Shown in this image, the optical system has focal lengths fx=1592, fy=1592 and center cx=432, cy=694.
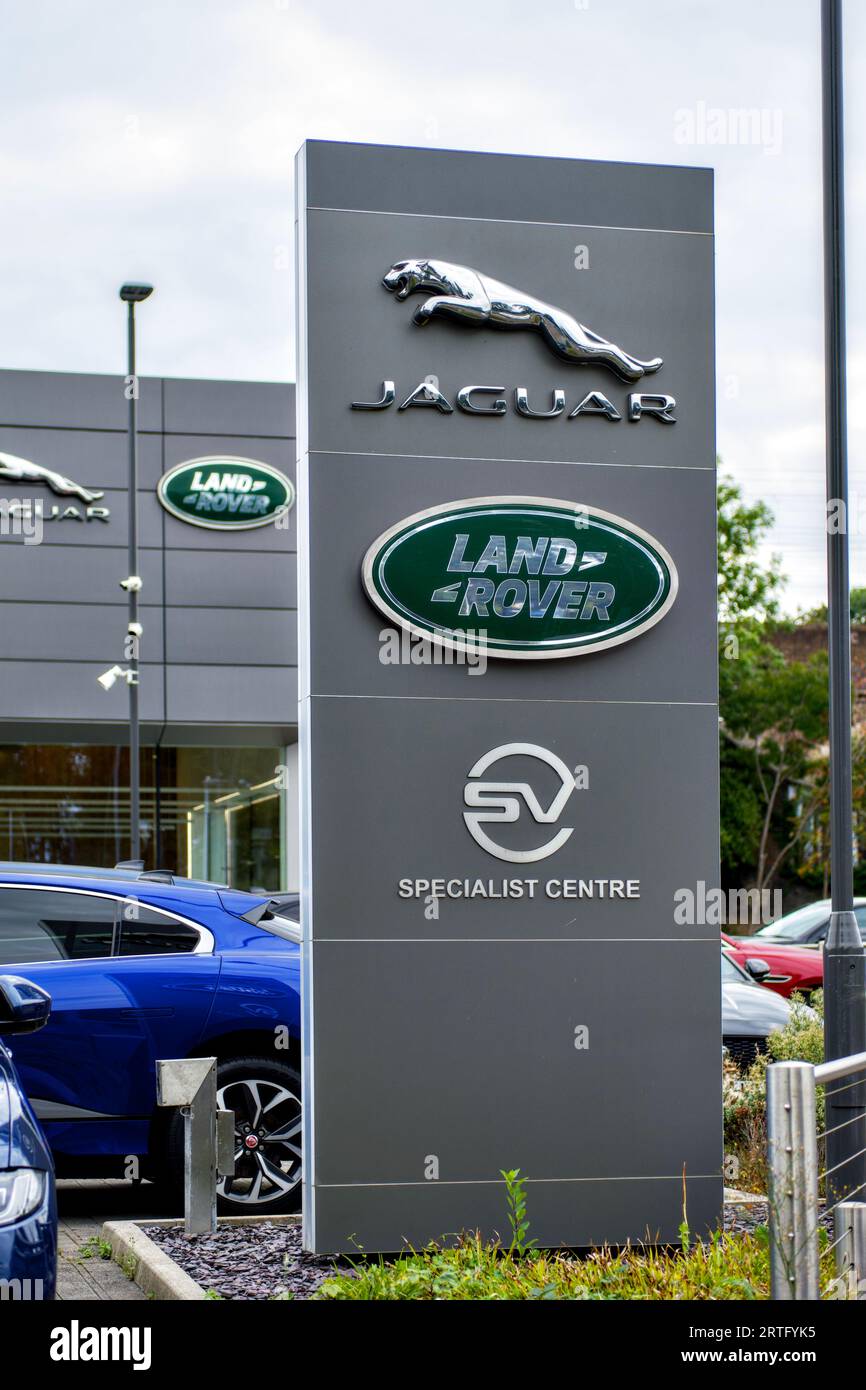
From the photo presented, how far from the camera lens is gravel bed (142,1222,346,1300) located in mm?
6305

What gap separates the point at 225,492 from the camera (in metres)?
27.1

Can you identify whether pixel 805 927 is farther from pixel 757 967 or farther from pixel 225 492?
pixel 225 492

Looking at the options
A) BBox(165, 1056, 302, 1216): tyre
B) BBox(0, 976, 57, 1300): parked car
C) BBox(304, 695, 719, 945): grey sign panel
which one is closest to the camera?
BBox(0, 976, 57, 1300): parked car

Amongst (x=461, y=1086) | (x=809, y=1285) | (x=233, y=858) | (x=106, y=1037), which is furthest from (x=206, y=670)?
(x=809, y=1285)

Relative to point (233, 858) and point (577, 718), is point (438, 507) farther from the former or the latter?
point (233, 858)

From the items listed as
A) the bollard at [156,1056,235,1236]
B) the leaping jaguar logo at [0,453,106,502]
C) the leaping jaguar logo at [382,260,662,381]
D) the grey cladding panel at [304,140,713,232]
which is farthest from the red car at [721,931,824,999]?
the leaping jaguar logo at [0,453,106,502]

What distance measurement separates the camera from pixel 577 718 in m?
7.36

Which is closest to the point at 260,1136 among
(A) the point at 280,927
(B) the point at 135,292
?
(A) the point at 280,927

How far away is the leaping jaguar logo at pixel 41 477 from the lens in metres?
26.2

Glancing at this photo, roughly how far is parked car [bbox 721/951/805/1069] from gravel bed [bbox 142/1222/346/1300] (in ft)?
17.5

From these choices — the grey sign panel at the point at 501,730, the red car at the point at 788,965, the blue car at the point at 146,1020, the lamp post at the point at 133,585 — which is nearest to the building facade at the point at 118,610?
the lamp post at the point at 133,585

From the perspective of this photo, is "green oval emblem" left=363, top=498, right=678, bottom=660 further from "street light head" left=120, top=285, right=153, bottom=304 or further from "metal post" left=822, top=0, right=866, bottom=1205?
"street light head" left=120, top=285, right=153, bottom=304

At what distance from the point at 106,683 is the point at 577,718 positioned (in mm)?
15706

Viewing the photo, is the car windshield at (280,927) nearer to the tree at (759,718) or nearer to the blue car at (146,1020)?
the blue car at (146,1020)
